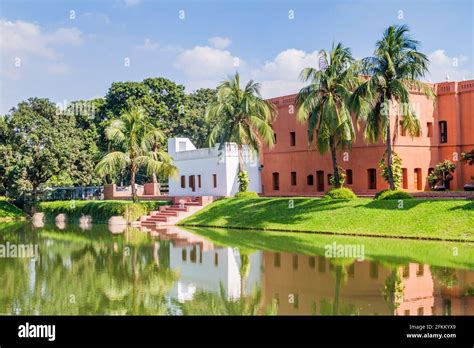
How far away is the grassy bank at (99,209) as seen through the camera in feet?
125

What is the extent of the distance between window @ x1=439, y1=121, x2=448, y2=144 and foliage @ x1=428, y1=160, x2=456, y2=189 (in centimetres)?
219

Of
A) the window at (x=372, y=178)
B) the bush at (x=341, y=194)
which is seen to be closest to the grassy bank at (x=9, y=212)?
the bush at (x=341, y=194)

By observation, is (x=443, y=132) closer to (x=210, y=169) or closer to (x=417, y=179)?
(x=417, y=179)

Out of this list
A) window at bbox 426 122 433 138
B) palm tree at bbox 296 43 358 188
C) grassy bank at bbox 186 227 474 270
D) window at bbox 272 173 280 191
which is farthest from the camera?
window at bbox 272 173 280 191

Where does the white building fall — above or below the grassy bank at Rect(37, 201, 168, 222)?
above

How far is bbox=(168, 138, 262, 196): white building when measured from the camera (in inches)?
1517

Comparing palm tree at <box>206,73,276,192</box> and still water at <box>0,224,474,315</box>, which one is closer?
still water at <box>0,224,474,315</box>

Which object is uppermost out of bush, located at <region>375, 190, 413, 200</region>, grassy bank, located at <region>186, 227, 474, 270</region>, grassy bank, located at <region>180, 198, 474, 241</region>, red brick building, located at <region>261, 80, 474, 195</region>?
red brick building, located at <region>261, 80, 474, 195</region>

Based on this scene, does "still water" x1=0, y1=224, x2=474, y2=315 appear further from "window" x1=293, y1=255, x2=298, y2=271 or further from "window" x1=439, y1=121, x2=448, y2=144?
"window" x1=439, y1=121, x2=448, y2=144

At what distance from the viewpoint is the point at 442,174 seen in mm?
33062

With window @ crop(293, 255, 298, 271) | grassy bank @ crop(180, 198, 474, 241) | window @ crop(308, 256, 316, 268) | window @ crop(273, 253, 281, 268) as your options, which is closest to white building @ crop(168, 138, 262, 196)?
A: grassy bank @ crop(180, 198, 474, 241)

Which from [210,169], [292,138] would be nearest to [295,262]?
A: [292,138]

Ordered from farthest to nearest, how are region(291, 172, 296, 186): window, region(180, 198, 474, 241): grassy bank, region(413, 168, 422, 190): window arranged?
1. region(291, 172, 296, 186): window
2. region(413, 168, 422, 190): window
3. region(180, 198, 474, 241): grassy bank

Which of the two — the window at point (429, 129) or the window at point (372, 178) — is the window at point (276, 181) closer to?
the window at point (372, 178)
